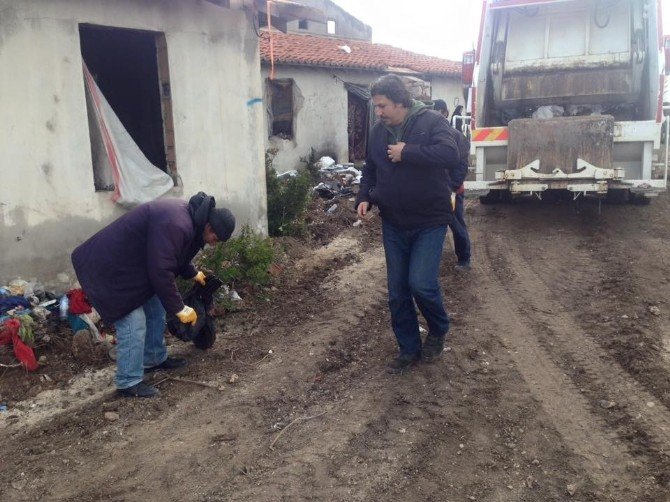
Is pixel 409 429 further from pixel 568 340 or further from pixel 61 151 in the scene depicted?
pixel 61 151

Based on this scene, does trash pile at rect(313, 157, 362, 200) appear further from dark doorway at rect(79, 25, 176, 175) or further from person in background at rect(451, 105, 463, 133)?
dark doorway at rect(79, 25, 176, 175)

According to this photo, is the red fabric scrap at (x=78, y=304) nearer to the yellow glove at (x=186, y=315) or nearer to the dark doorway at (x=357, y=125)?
the yellow glove at (x=186, y=315)

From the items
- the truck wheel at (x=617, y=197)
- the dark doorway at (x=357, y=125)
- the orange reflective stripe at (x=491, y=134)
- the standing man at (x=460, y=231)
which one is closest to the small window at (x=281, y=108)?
the dark doorway at (x=357, y=125)

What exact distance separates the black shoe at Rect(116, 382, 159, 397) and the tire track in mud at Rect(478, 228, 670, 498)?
250cm

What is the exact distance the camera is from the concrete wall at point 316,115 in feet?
50.5

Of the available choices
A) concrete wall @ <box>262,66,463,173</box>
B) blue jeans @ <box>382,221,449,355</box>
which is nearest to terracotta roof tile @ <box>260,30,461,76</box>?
concrete wall @ <box>262,66,463,173</box>

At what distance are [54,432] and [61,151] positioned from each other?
270cm

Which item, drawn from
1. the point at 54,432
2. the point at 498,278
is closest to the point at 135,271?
the point at 54,432

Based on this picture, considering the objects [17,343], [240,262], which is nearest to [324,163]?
[240,262]

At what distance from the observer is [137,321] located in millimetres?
4137

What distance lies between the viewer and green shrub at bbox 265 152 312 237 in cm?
839

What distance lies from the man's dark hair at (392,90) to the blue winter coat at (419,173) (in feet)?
0.51

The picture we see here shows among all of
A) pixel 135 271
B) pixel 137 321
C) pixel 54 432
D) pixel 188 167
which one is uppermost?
pixel 188 167

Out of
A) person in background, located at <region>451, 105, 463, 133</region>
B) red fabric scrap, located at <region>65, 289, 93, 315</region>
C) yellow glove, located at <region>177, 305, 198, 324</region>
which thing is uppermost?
person in background, located at <region>451, 105, 463, 133</region>
